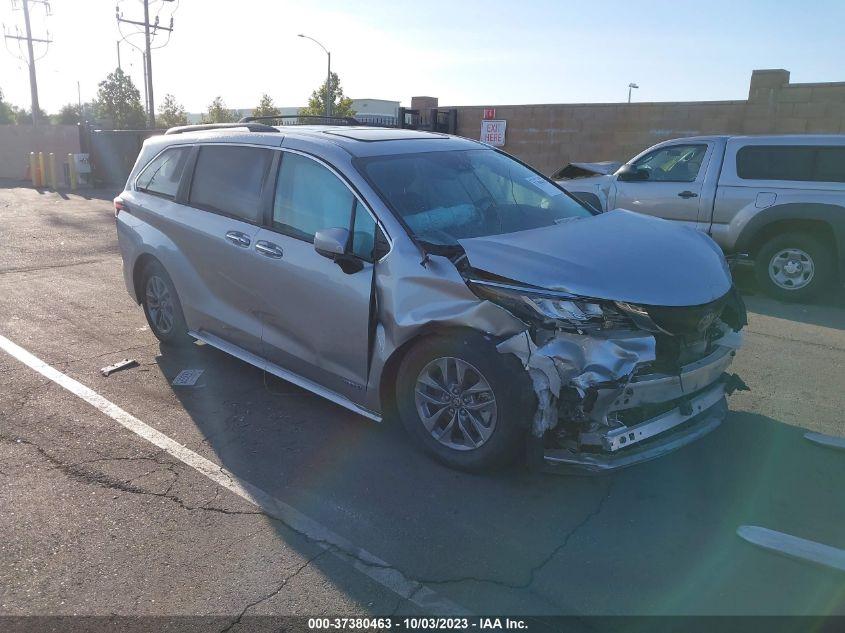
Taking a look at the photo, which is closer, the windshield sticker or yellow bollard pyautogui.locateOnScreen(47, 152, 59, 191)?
the windshield sticker

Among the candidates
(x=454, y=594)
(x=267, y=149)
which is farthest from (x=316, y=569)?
(x=267, y=149)

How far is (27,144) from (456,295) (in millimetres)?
30322

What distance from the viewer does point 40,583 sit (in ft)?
10.2

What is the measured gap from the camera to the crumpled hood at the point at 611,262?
360 cm

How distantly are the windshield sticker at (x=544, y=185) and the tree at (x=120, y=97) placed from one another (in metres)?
47.8

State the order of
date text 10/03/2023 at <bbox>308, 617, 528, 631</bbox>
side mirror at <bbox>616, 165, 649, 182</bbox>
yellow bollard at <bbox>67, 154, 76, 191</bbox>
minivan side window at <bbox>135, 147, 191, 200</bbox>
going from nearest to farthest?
1. date text 10/03/2023 at <bbox>308, 617, 528, 631</bbox>
2. minivan side window at <bbox>135, 147, 191, 200</bbox>
3. side mirror at <bbox>616, 165, 649, 182</bbox>
4. yellow bollard at <bbox>67, 154, 76, 191</bbox>

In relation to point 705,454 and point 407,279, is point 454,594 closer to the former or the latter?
point 407,279

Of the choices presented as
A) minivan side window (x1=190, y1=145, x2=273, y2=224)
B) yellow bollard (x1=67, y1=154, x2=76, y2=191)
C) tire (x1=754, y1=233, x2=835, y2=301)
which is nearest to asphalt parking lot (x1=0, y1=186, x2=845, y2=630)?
minivan side window (x1=190, y1=145, x2=273, y2=224)

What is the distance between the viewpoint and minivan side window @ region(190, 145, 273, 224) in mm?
4934

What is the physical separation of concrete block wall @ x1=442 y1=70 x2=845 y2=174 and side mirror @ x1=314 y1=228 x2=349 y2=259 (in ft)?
44.8

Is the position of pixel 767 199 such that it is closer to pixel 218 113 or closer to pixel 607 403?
pixel 607 403

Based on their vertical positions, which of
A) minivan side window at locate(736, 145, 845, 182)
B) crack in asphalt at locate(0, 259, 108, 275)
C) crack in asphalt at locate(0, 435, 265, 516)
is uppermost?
minivan side window at locate(736, 145, 845, 182)

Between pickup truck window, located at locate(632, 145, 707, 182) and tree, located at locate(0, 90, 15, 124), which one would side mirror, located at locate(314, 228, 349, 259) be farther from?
tree, located at locate(0, 90, 15, 124)

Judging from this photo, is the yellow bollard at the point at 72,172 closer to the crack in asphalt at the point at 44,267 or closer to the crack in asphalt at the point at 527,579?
the crack in asphalt at the point at 44,267
